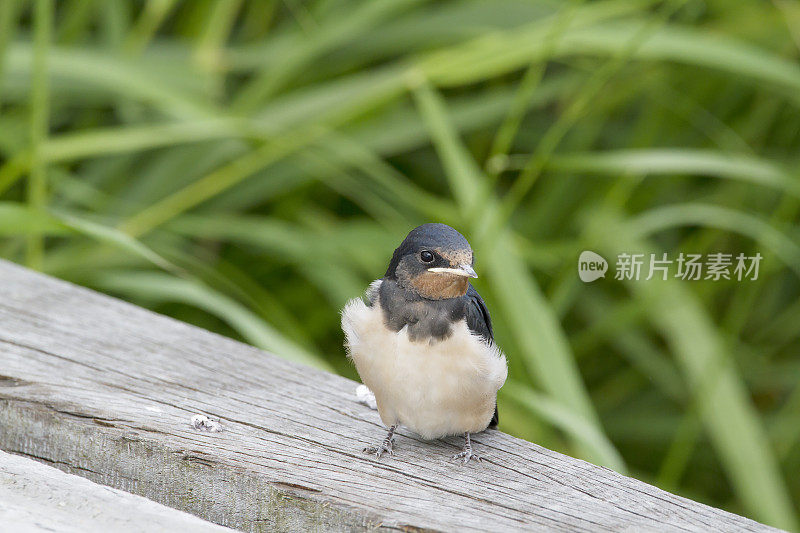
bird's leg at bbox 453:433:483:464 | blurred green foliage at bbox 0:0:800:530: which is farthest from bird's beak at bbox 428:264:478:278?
blurred green foliage at bbox 0:0:800:530

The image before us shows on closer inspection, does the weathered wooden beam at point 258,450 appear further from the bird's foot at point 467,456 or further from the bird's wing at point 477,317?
the bird's wing at point 477,317

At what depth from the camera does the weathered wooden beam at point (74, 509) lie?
790mm

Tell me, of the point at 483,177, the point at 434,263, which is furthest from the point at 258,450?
the point at 483,177

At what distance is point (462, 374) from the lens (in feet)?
3.59

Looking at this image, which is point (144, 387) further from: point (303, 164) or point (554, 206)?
point (554, 206)

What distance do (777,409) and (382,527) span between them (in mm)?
2087

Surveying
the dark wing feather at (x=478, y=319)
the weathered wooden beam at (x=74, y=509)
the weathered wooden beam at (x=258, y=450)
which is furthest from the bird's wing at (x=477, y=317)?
the weathered wooden beam at (x=74, y=509)

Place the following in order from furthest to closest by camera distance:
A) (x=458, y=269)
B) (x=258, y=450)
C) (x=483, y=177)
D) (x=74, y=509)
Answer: (x=483, y=177), (x=458, y=269), (x=258, y=450), (x=74, y=509)

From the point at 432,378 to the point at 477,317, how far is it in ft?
0.34

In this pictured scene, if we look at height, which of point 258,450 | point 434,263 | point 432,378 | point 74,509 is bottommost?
point 74,509

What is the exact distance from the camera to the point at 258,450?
0.96 meters

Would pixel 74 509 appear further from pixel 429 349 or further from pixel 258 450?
pixel 429 349

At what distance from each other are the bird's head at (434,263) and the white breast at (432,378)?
0.05 m

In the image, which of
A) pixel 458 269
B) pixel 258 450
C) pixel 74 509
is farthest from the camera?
pixel 458 269
